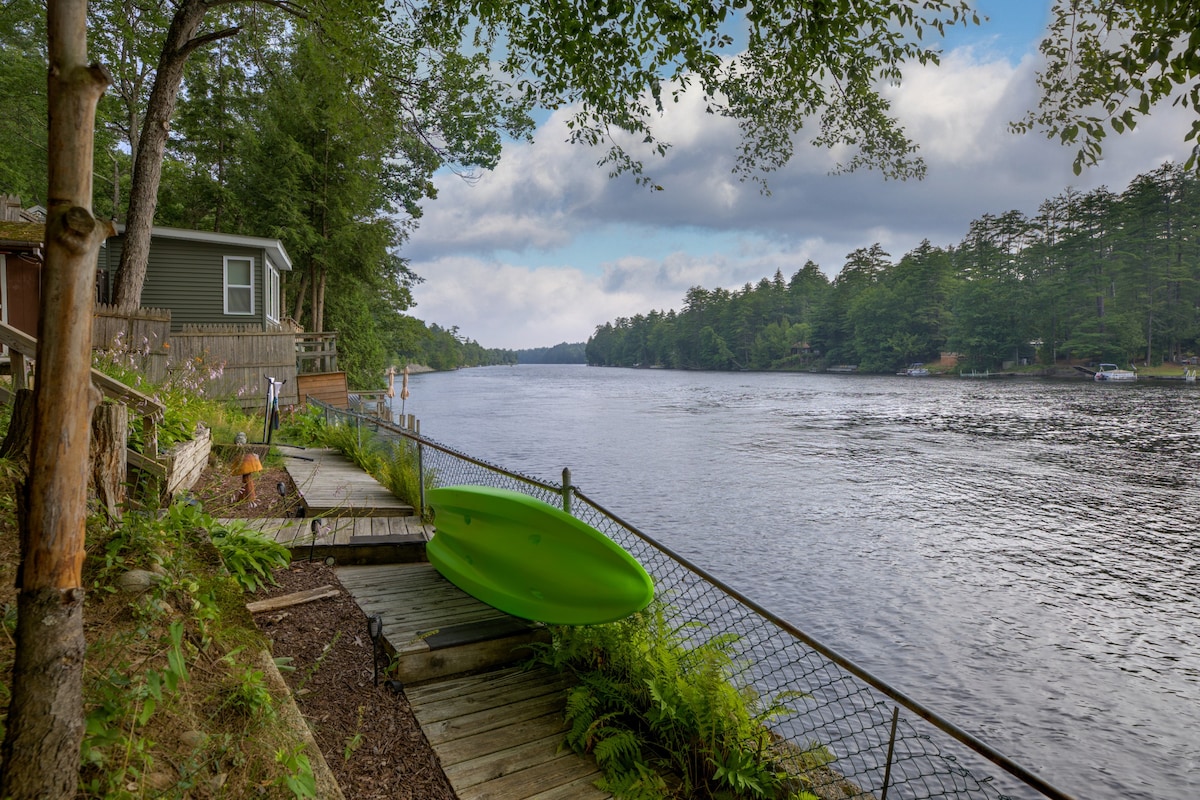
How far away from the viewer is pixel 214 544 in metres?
4.42

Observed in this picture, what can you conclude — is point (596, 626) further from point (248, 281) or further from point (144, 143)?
point (248, 281)

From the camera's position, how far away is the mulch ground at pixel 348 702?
3115 mm

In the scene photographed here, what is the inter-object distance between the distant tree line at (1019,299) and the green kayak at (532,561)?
2658 inches

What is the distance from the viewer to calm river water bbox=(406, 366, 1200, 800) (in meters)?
7.10

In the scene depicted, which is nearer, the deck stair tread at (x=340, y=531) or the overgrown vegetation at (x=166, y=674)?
the overgrown vegetation at (x=166, y=674)

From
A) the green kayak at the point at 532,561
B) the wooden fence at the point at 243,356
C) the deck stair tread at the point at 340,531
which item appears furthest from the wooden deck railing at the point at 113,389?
the wooden fence at the point at 243,356

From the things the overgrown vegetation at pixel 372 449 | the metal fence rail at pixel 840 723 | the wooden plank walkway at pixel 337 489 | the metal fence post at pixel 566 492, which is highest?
the metal fence post at pixel 566 492

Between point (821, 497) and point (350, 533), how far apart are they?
13268mm

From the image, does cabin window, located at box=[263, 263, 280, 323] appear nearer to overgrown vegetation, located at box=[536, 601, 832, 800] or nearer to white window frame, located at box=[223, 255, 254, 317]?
white window frame, located at box=[223, 255, 254, 317]

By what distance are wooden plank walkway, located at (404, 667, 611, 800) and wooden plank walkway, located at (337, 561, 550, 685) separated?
0.34 feet

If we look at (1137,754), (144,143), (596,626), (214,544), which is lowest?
(1137,754)

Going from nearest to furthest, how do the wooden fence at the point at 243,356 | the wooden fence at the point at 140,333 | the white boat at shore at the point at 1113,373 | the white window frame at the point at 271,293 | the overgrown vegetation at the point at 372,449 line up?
the overgrown vegetation at the point at 372,449 < the wooden fence at the point at 140,333 < the wooden fence at the point at 243,356 < the white window frame at the point at 271,293 < the white boat at shore at the point at 1113,373

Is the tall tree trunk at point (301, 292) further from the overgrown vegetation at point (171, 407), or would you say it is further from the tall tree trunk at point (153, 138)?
the tall tree trunk at point (153, 138)

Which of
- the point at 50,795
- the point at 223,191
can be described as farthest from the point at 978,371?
the point at 50,795
